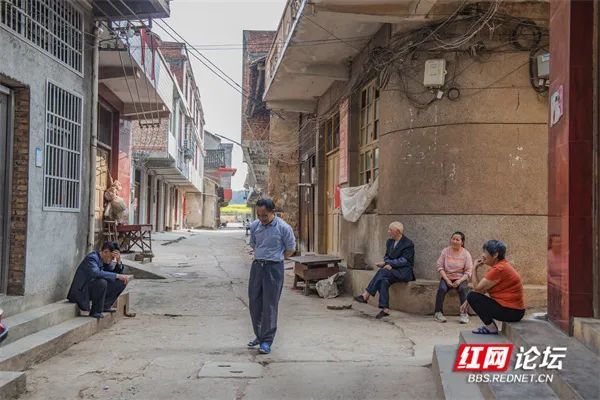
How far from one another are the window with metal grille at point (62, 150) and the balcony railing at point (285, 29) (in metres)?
3.79

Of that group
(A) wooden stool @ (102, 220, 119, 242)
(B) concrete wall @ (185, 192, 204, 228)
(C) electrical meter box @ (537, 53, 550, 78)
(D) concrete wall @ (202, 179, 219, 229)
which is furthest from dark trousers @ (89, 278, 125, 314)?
(D) concrete wall @ (202, 179, 219, 229)

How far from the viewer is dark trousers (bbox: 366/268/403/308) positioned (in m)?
8.05

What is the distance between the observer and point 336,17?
8859 mm

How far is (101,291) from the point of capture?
6.89m

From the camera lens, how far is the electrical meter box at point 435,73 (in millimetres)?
8172

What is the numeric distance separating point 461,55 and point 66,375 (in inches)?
255

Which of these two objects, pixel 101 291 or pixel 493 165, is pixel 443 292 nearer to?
pixel 493 165

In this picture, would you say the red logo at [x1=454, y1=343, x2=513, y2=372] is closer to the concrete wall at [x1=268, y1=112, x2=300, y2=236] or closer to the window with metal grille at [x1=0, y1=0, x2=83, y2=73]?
the window with metal grille at [x1=0, y1=0, x2=83, y2=73]

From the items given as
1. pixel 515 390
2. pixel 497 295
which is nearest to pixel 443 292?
pixel 497 295

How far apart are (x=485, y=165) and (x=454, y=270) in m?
1.56

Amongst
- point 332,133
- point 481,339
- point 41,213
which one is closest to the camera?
point 481,339

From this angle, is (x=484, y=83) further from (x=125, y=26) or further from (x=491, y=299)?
(x=125, y=26)

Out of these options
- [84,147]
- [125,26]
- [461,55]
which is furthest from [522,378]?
[125,26]

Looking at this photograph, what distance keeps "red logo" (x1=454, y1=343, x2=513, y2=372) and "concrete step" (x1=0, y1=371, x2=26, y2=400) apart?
3371mm
